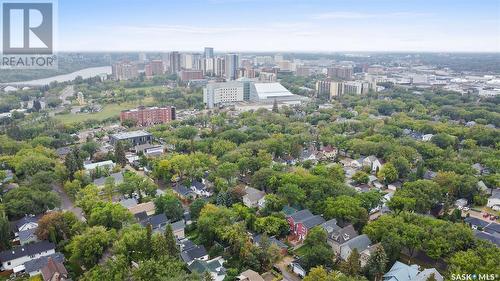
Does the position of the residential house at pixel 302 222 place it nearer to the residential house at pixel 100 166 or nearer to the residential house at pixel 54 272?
the residential house at pixel 54 272

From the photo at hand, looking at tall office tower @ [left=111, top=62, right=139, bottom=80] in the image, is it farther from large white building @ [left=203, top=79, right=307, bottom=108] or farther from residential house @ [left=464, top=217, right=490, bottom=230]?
residential house @ [left=464, top=217, right=490, bottom=230]

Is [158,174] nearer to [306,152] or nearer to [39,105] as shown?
[306,152]

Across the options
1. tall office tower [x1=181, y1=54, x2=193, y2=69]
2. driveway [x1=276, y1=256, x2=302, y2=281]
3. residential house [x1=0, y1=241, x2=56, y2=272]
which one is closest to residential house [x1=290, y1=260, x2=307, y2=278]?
driveway [x1=276, y1=256, x2=302, y2=281]

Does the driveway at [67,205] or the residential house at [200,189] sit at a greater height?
the residential house at [200,189]

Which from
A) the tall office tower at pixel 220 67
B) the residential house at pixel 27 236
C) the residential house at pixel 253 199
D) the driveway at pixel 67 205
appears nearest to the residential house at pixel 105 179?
the driveway at pixel 67 205

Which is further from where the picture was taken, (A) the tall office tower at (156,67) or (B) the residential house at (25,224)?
(A) the tall office tower at (156,67)

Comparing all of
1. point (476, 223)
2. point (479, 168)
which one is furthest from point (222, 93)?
point (476, 223)

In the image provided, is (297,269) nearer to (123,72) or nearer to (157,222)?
(157,222)
